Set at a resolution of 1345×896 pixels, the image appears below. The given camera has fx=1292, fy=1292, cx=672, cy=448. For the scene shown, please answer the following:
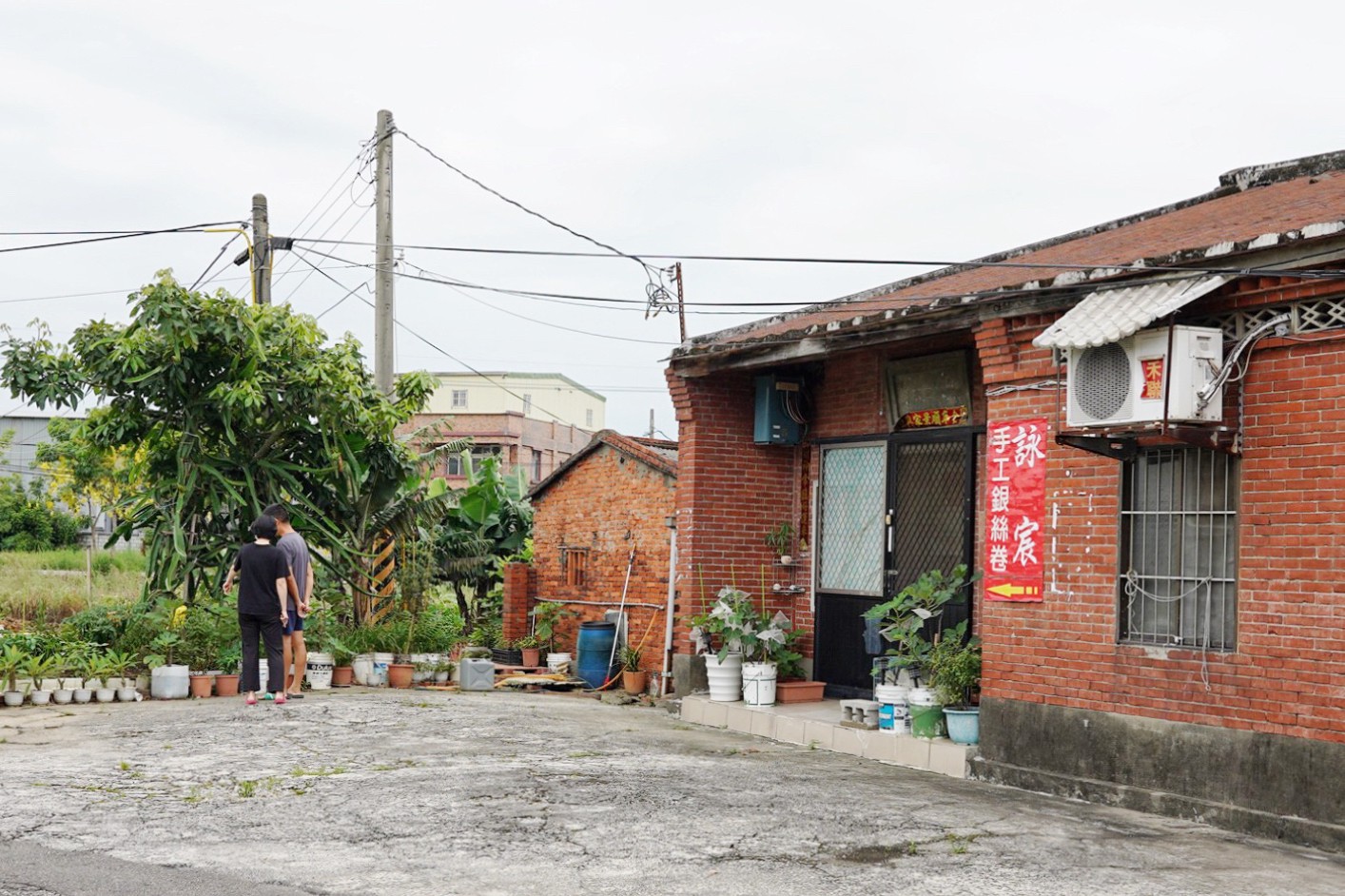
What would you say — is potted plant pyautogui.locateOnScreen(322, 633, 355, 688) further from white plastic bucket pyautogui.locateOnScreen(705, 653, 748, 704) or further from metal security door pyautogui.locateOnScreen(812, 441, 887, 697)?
metal security door pyautogui.locateOnScreen(812, 441, 887, 697)

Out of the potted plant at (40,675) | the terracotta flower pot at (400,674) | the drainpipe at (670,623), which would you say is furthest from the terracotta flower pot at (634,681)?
the potted plant at (40,675)

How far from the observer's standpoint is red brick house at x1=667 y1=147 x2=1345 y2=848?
7785mm

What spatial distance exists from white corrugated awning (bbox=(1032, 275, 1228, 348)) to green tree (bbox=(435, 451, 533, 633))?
1317 centimetres

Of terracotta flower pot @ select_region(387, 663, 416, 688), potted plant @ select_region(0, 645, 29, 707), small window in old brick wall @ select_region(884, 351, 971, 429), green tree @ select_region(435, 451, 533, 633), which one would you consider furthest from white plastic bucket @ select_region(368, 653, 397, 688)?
small window in old brick wall @ select_region(884, 351, 971, 429)

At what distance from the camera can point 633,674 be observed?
614 inches

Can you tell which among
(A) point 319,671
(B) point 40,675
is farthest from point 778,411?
(B) point 40,675

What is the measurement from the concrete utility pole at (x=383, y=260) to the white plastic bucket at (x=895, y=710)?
29.2 feet

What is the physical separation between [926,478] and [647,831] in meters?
5.77

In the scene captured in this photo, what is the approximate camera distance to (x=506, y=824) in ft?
24.1

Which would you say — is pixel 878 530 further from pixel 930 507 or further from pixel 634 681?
pixel 634 681

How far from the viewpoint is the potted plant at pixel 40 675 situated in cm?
1291

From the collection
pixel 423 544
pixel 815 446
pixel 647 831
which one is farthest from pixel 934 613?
pixel 423 544

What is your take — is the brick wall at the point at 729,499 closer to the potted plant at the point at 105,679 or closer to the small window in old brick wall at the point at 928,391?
the small window in old brick wall at the point at 928,391

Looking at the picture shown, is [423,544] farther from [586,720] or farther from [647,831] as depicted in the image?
[647,831]
